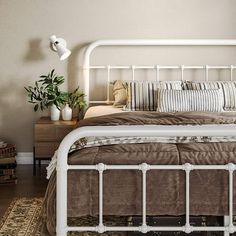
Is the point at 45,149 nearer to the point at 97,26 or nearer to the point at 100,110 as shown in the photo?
the point at 100,110

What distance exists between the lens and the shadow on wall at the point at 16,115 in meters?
5.34

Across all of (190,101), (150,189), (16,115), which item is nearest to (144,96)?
(190,101)

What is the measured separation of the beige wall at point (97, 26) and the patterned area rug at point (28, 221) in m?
1.67

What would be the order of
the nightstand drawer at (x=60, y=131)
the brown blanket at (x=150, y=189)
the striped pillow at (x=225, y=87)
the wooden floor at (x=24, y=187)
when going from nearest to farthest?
the brown blanket at (x=150, y=189)
the wooden floor at (x=24, y=187)
the striped pillow at (x=225, y=87)
the nightstand drawer at (x=60, y=131)

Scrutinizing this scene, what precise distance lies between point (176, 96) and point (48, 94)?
3.87ft

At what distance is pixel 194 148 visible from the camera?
10.1 feet

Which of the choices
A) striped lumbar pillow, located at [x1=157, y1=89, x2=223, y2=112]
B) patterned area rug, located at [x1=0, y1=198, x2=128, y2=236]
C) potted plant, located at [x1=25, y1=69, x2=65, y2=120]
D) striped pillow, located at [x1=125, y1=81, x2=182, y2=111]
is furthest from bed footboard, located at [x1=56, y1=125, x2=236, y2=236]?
potted plant, located at [x1=25, y1=69, x2=65, y2=120]

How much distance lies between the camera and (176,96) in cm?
458

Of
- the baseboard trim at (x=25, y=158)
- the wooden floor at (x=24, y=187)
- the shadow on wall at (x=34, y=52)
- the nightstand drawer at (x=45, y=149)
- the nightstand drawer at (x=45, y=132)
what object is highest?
the shadow on wall at (x=34, y=52)

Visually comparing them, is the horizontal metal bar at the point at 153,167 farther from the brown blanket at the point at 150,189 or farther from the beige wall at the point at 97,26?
the beige wall at the point at 97,26

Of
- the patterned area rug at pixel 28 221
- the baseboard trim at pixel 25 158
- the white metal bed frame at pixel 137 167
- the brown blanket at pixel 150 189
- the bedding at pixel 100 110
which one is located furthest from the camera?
the baseboard trim at pixel 25 158

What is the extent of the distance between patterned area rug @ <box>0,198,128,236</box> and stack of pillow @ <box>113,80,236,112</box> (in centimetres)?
126

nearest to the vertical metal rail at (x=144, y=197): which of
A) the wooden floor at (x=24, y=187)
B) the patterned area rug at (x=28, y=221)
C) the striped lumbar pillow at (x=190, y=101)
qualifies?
the patterned area rug at (x=28, y=221)

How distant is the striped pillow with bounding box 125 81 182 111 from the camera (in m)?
4.82
